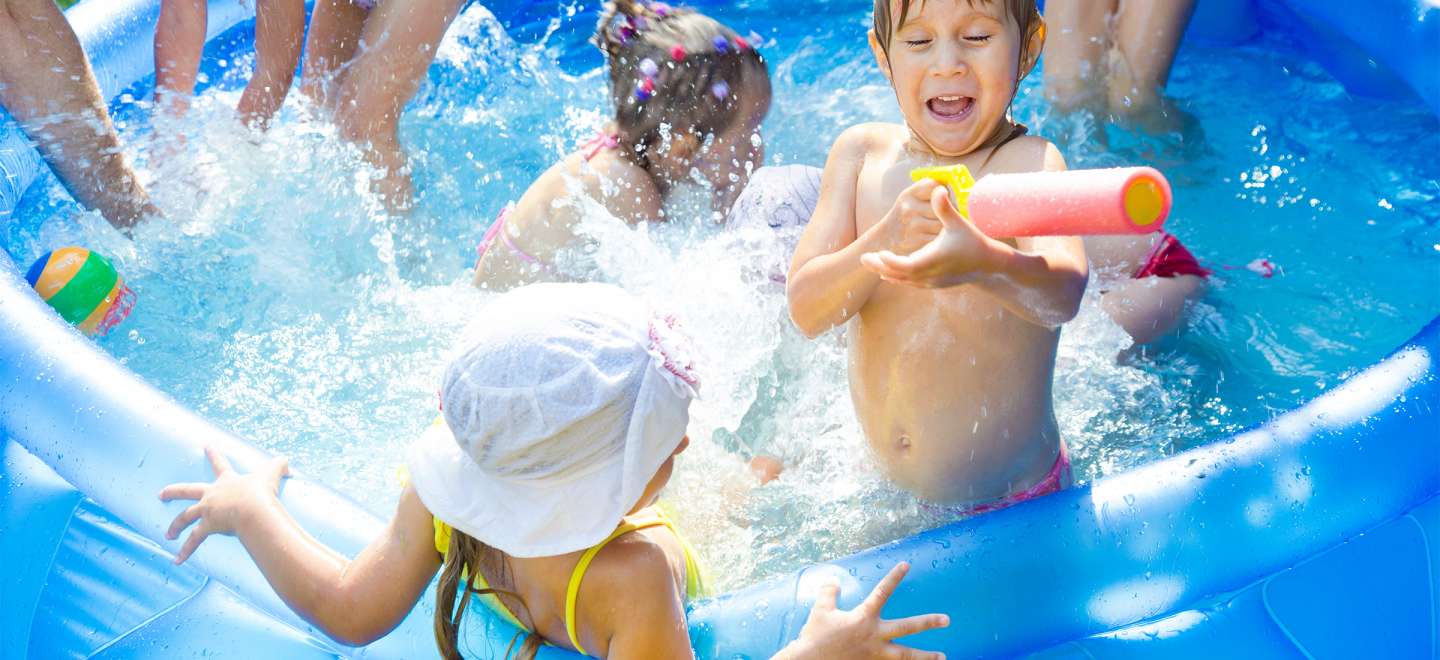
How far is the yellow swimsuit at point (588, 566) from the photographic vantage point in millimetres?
1636

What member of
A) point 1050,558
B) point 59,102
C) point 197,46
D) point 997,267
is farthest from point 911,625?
point 197,46

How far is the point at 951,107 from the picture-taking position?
1913 mm

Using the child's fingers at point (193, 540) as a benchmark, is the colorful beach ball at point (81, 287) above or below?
below

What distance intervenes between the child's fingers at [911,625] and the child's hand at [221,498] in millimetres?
927

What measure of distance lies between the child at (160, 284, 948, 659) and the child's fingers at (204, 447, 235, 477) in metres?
0.09

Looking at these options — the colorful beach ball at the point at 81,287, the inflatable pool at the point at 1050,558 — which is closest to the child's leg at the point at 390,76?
the colorful beach ball at the point at 81,287

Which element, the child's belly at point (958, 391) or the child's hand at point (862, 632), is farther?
the child's belly at point (958, 391)

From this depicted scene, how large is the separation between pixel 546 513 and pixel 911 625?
48 cm

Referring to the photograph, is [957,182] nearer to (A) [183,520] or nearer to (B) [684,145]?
(A) [183,520]

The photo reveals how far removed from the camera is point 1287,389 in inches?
97.4

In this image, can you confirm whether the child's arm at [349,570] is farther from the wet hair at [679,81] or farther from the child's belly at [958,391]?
the wet hair at [679,81]

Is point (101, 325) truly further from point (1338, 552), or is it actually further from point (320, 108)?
point (1338, 552)

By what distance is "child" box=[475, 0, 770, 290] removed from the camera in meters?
2.84

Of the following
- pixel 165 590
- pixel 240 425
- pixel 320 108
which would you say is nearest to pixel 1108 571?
pixel 165 590
